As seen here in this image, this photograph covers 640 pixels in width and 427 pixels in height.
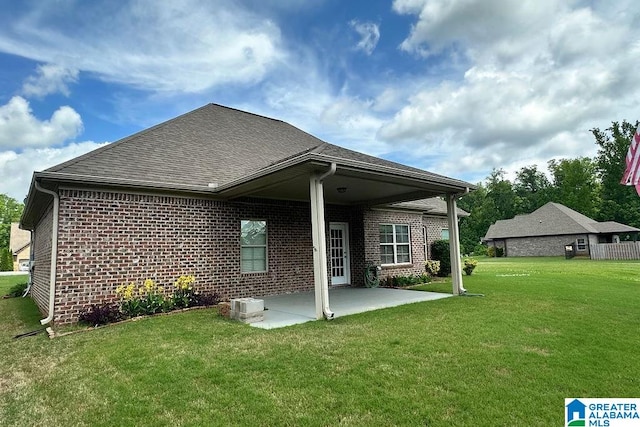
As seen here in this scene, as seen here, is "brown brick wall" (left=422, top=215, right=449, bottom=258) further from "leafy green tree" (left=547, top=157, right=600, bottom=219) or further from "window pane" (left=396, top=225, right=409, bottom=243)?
"leafy green tree" (left=547, top=157, right=600, bottom=219)

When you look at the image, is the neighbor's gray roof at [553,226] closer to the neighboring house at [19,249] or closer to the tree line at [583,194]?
the tree line at [583,194]

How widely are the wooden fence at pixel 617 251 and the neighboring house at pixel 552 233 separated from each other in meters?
3.58

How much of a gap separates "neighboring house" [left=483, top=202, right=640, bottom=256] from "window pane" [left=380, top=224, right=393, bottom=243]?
88.1 feet

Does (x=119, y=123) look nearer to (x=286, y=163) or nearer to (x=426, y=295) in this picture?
(x=286, y=163)

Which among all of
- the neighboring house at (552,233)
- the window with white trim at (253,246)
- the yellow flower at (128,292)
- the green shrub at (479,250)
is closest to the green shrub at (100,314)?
the yellow flower at (128,292)

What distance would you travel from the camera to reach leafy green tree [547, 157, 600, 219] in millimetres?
42875

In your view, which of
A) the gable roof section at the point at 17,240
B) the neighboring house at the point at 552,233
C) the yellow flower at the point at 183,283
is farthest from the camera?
the gable roof section at the point at 17,240

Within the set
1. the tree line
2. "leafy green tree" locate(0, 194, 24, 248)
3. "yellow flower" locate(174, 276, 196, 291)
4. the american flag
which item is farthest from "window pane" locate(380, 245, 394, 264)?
"leafy green tree" locate(0, 194, 24, 248)

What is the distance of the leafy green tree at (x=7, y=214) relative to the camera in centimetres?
5303

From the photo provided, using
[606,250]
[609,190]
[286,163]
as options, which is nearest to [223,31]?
[286,163]

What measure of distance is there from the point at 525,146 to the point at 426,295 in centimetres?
4308

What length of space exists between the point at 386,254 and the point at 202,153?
725 centimetres

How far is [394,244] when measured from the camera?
13.6 m

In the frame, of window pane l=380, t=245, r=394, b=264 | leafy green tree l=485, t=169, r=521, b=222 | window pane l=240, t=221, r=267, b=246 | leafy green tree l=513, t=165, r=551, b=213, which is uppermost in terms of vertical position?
leafy green tree l=513, t=165, r=551, b=213
